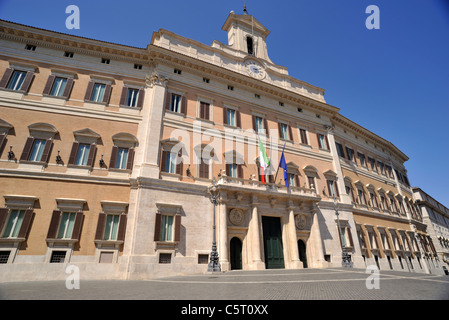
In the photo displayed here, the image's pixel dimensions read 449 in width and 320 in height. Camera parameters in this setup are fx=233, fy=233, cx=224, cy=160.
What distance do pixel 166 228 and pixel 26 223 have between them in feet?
23.4

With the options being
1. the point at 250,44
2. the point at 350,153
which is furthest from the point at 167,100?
the point at 350,153

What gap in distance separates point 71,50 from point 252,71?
15.5 metres

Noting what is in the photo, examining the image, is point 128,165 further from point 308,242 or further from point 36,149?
point 308,242

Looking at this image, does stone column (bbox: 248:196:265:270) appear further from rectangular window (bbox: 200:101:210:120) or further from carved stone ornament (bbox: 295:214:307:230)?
rectangular window (bbox: 200:101:210:120)

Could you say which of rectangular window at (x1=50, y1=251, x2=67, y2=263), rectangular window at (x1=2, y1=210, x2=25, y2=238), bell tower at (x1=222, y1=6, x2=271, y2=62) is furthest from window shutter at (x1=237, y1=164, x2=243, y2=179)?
rectangular window at (x1=2, y1=210, x2=25, y2=238)

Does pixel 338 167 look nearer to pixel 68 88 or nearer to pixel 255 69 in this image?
pixel 255 69

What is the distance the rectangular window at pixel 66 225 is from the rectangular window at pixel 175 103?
383 inches

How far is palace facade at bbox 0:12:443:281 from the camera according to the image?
12836 mm

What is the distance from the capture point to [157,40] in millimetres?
19750

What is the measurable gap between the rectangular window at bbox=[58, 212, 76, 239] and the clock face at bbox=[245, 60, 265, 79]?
19.0 metres

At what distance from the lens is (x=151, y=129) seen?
1623 cm

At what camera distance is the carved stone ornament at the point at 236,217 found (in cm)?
1593

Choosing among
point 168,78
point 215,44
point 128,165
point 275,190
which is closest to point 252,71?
point 215,44

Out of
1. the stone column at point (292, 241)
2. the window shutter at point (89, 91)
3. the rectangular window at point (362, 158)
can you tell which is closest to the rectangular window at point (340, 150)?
the rectangular window at point (362, 158)
